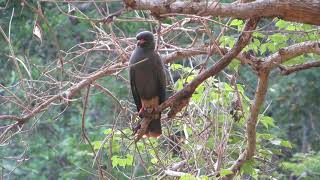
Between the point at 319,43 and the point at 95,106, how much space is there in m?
7.55

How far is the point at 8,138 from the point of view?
14.5 feet

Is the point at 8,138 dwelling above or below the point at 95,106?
above

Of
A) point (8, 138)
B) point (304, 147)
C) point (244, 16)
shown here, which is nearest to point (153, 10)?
point (244, 16)

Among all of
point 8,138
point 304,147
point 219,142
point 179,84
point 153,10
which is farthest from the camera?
point 304,147

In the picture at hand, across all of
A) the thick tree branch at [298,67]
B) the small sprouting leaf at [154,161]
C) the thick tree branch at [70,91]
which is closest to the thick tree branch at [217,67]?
the thick tree branch at [298,67]

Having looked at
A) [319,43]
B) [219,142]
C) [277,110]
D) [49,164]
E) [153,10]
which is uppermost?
[153,10]

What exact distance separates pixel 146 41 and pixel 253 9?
5.18ft

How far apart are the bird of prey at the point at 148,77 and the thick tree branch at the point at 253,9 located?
1350mm

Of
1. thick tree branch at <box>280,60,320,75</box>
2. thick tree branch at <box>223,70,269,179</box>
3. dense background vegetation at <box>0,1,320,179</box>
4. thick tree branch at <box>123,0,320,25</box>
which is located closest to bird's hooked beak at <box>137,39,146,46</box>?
dense background vegetation at <box>0,1,320,179</box>

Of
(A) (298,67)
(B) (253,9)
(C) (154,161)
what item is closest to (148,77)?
(C) (154,161)

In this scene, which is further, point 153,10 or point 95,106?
point 95,106

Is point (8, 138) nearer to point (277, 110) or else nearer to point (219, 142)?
point (219, 142)

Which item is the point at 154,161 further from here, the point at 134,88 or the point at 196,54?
the point at 196,54

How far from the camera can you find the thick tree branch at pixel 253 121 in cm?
489
